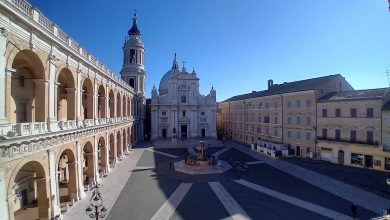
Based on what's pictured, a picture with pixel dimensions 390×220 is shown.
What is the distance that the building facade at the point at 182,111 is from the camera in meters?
59.2

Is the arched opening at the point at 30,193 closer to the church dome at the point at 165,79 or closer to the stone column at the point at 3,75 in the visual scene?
the stone column at the point at 3,75

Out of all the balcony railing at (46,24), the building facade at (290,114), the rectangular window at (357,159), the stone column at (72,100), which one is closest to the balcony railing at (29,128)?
the stone column at (72,100)

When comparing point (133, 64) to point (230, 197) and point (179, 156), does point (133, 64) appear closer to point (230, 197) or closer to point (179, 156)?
point (179, 156)

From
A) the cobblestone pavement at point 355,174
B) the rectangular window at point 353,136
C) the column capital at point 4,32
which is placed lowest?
the cobblestone pavement at point 355,174

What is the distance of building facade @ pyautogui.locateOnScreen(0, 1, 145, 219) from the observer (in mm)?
11938

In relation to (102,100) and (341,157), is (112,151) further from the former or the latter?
(341,157)

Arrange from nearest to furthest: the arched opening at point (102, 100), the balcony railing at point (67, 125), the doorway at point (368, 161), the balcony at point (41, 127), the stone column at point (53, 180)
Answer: the balcony at point (41, 127), the stone column at point (53, 180), the balcony railing at point (67, 125), the arched opening at point (102, 100), the doorway at point (368, 161)

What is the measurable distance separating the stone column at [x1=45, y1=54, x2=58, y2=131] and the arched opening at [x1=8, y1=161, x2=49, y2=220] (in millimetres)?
2584

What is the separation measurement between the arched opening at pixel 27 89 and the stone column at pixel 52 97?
1.39 ft

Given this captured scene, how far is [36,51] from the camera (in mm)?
14398

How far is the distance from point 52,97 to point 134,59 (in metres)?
43.4

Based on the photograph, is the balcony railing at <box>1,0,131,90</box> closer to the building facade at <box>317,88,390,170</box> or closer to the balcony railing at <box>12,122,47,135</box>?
the balcony railing at <box>12,122,47,135</box>

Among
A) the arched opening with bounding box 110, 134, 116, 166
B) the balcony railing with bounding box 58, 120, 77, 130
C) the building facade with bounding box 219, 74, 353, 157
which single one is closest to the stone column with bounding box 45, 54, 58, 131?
the balcony railing with bounding box 58, 120, 77, 130

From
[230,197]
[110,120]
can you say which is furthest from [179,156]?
[230,197]
